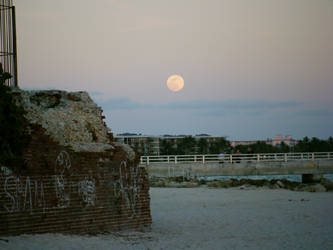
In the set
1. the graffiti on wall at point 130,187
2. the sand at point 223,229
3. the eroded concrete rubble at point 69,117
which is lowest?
the sand at point 223,229

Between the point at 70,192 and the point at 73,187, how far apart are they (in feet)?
0.50

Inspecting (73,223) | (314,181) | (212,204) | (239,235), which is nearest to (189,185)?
(212,204)

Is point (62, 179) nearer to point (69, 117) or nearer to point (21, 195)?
point (21, 195)

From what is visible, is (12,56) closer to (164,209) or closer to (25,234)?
(25,234)

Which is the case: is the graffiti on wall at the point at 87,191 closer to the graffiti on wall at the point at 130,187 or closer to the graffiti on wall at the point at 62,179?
the graffiti on wall at the point at 62,179

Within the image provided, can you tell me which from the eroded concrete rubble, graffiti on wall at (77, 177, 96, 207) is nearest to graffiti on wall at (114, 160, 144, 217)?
the eroded concrete rubble

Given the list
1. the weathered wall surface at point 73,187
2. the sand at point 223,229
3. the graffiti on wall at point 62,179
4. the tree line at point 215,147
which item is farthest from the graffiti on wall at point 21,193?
the tree line at point 215,147

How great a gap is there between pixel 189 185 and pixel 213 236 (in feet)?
65.8

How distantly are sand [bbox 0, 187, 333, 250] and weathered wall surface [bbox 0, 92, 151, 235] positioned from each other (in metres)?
0.43

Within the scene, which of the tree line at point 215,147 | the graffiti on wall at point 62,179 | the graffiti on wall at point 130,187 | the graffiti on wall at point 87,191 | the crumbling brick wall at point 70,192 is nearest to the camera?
the crumbling brick wall at point 70,192

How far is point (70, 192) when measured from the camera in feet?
34.6

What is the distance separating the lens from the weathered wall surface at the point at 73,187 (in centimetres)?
971

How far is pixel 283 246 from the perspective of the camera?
35.6ft

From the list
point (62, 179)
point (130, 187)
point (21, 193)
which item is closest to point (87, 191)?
point (62, 179)
